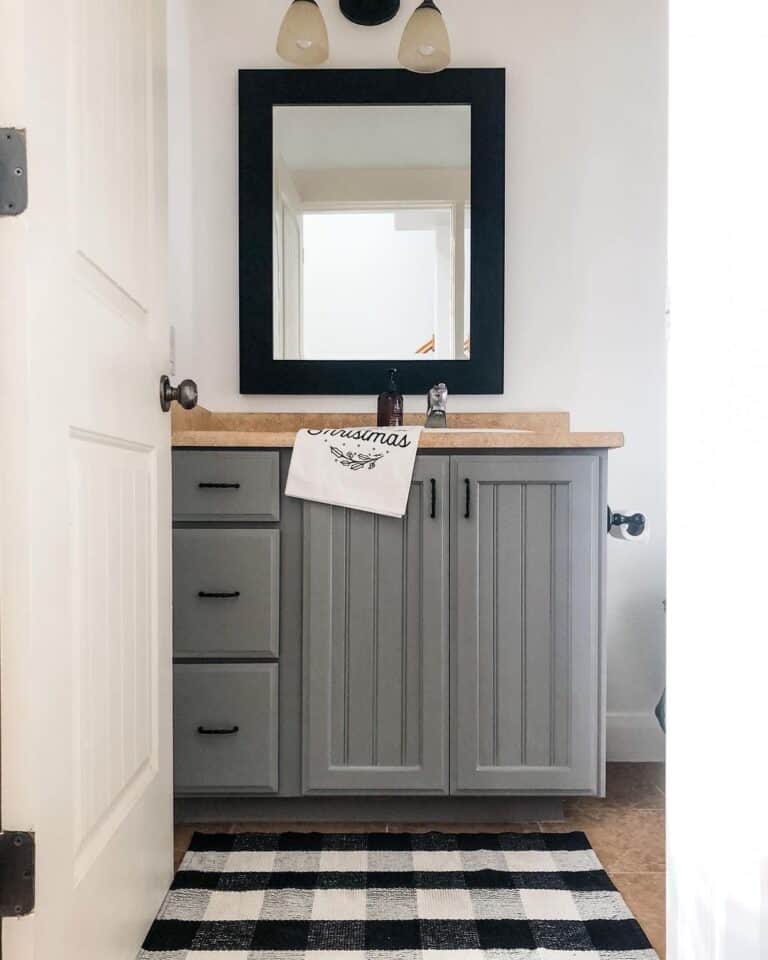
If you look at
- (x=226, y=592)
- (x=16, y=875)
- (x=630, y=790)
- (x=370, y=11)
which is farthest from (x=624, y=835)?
(x=370, y=11)

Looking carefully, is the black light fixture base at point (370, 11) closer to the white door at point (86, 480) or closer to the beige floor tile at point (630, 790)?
the white door at point (86, 480)

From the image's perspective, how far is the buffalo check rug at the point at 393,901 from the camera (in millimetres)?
1311

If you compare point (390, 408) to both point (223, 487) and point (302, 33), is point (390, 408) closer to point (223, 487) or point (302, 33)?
point (223, 487)

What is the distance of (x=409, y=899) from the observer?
1469 millimetres

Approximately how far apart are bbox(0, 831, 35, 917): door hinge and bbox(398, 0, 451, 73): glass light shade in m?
2.06

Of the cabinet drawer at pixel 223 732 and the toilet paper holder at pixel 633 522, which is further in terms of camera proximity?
the toilet paper holder at pixel 633 522

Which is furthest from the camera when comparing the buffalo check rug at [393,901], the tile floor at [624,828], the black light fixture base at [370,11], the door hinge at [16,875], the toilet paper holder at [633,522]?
the black light fixture base at [370,11]

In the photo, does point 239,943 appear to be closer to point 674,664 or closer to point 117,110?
point 674,664

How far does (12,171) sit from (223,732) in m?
1.25

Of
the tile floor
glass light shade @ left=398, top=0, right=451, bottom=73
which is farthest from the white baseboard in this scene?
glass light shade @ left=398, top=0, right=451, bottom=73

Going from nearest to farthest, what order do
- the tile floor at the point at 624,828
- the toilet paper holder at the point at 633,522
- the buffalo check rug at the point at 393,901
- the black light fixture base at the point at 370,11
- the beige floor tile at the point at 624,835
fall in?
1. the buffalo check rug at the point at 393,901
2. the tile floor at the point at 624,828
3. the beige floor tile at the point at 624,835
4. the toilet paper holder at the point at 633,522
5. the black light fixture base at the point at 370,11

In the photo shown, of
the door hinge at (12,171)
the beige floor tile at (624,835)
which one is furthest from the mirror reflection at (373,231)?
the door hinge at (12,171)

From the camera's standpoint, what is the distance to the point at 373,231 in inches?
90.6

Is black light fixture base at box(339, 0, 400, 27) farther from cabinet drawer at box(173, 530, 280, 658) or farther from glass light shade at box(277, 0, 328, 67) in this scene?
cabinet drawer at box(173, 530, 280, 658)
